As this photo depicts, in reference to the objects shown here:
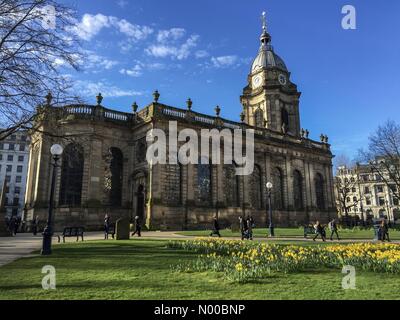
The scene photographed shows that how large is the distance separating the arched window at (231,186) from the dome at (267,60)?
21963mm

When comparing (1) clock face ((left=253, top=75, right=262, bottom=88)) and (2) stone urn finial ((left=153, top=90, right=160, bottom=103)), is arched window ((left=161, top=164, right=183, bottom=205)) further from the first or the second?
(1) clock face ((left=253, top=75, right=262, bottom=88))

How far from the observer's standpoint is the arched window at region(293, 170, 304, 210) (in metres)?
44.4

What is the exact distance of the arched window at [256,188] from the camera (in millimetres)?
39219

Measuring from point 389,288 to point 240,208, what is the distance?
30.3m

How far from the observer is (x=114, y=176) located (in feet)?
111

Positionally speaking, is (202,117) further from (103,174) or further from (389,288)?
(389,288)

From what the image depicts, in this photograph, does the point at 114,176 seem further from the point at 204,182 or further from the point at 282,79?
the point at 282,79

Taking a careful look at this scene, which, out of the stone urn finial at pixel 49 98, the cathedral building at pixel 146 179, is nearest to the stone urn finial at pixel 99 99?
the cathedral building at pixel 146 179

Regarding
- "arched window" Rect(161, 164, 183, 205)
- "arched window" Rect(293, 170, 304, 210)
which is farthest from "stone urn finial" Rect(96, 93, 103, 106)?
"arched window" Rect(293, 170, 304, 210)

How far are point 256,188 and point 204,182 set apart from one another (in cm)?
840

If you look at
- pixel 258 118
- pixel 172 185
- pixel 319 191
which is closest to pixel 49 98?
pixel 172 185

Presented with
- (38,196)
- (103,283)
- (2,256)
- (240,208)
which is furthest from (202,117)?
(103,283)

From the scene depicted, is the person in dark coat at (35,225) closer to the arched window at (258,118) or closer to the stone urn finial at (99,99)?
the stone urn finial at (99,99)
